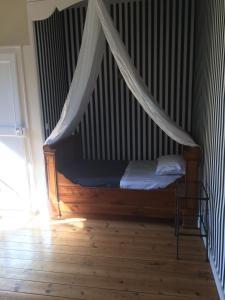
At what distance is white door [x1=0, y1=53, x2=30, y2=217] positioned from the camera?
340 cm

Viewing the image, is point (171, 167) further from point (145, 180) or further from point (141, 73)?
point (141, 73)

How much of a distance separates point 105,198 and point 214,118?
1477 mm

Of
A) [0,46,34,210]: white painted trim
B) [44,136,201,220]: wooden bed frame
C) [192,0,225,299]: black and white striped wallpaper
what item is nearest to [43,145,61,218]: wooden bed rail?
[44,136,201,220]: wooden bed frame

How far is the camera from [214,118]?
2.46 m

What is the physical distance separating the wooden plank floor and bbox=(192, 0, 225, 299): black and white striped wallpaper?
0.30 metres

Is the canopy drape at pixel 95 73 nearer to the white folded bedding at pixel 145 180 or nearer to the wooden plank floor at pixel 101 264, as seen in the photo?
the white folded bedding at pixel 145 180

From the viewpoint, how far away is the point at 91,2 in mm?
2547

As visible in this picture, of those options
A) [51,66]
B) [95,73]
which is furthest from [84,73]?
[51,66]

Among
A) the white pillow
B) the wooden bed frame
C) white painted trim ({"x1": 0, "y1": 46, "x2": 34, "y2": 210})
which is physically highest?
white painted trim ({"x1": 0, "y1": 46, "x2": 34, "y2": 210})

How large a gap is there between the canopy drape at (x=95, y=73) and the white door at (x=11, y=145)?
1.59 ft

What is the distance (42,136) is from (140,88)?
134 centimetres

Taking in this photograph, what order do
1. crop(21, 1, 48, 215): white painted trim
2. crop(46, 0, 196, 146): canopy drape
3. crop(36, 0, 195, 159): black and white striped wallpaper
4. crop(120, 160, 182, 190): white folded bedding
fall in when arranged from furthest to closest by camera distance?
crop(36, 0, 195, 159): black and white striped wallpaper < crop(21, 1, 48, 215): white painted trim < crop(120, 160, 182, 190): white folded bedding < crop(46, 0, 196, 146): canopy drape

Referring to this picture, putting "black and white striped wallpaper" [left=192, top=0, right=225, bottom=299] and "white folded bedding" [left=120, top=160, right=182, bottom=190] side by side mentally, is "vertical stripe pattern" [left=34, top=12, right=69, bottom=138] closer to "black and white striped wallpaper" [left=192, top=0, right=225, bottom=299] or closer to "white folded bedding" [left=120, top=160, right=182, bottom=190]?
"white folded bedding" [left=120, top=160, right=182, bottom=190]

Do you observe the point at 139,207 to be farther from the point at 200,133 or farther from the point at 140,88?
the point at 140,88
